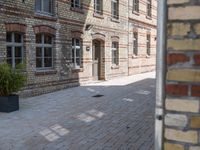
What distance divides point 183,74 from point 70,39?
1476 cm

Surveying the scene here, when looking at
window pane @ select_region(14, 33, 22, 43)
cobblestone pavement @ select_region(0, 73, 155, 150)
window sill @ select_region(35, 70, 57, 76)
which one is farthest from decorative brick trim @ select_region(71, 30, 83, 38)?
window pane @ select_region(14, 33, 22, 43)

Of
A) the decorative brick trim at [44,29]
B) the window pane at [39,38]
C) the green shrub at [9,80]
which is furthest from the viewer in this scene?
the window pane at [39,38]

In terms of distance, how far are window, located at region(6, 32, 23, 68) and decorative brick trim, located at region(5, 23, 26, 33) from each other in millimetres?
206

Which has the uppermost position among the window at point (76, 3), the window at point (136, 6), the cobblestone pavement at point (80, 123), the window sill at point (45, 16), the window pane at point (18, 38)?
the window at point (136, 6)

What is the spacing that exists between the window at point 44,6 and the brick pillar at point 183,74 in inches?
507

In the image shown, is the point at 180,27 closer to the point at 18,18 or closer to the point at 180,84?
the point at 180,84

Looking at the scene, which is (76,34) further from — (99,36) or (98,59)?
(98,59)

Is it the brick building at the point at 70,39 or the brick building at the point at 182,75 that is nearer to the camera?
the brick building at the point at 182,75

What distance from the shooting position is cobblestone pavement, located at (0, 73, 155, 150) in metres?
6.93

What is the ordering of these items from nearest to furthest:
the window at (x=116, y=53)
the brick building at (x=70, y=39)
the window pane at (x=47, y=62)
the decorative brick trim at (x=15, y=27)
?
the decorative brick trim at (x=15, y=27), the brick building at (x=70, y=39), the window pane at (x=47, y=62), the window at (x=116, y=53)

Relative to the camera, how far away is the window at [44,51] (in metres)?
14.4

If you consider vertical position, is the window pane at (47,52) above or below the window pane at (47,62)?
above

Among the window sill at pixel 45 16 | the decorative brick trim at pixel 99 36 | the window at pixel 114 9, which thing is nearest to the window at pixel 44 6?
the window sill at pixel 45 16

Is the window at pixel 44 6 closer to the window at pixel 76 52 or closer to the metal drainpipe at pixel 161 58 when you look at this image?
the window at pixel 76 52
